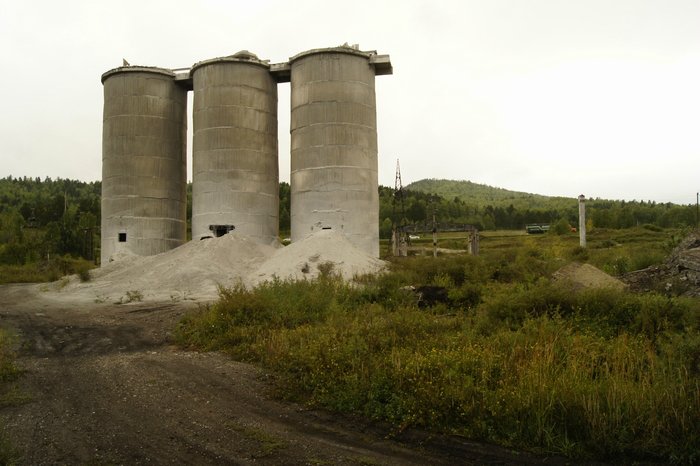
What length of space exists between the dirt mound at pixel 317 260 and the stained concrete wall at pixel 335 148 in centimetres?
168

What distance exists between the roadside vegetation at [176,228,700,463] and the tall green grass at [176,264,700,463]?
0.02 m

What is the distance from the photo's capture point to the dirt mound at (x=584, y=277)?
13359 millimetres

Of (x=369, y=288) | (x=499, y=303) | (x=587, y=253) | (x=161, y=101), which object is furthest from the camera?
(x=161, y=101)

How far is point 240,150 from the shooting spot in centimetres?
2966

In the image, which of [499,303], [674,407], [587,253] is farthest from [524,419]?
[587,253]

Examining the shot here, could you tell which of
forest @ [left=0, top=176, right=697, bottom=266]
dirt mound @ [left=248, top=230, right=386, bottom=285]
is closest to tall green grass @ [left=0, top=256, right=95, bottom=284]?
forest @ [left=0, top=176, right=697, bottom=266]

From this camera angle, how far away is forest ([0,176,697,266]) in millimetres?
56272

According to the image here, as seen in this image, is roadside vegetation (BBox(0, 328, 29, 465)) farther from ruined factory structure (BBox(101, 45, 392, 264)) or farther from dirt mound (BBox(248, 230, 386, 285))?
ruined factory structure (BBox(101, 45, 392, 264))

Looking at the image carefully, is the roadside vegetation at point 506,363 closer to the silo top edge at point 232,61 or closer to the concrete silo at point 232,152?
the concrete silo at point 232,152

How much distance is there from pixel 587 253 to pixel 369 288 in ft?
54.6

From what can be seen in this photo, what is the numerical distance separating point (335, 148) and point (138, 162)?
12207mm

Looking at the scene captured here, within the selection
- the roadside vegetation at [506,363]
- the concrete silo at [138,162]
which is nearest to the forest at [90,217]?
the concrete silo at [138,162]

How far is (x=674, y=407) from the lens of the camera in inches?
247

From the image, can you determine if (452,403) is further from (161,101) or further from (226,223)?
(161,101)
